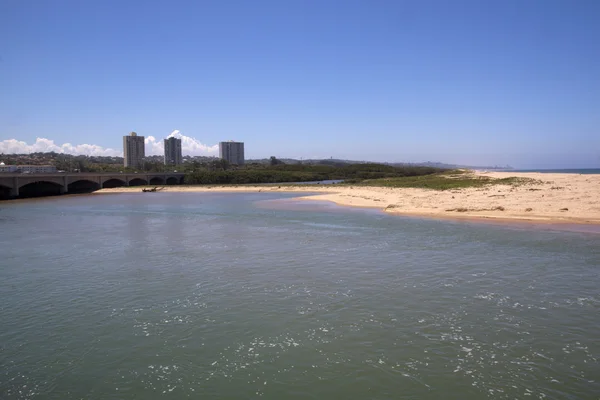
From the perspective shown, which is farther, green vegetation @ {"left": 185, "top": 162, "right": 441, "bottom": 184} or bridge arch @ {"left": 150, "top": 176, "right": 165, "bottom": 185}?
green vegetation @ {"left": 185, "top": 162, "right": 441, "bottom": 184}

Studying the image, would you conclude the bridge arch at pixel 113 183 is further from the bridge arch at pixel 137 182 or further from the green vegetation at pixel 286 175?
the green vegetation at pixel 286 175

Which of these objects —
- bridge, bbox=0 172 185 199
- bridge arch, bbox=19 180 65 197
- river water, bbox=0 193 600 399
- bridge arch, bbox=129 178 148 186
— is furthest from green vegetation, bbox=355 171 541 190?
bridge arch, bbox=19 180 65 197

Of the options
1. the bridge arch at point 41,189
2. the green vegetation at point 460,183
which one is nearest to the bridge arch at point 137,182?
the bridge arch at point 41,189

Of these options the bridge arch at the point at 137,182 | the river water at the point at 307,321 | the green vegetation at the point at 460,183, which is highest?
the green vegetation at the point at 460,183

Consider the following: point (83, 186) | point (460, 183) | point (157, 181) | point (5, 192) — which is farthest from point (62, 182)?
Answer: point (460, 183)

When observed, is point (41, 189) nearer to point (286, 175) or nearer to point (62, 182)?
point (62, 182)

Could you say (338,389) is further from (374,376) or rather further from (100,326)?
(100,326)

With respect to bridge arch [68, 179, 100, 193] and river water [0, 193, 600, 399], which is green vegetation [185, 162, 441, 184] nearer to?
bridge arch [68, 179, 100, 193]

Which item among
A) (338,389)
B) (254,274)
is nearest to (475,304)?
(338,389)
